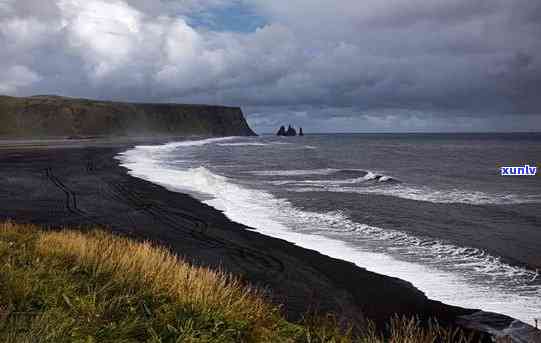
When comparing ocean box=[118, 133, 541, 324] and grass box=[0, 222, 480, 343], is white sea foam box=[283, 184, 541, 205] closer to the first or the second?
ocean box=[118, 133, 541, 324]

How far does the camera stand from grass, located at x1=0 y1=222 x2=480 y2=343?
4.14 metres

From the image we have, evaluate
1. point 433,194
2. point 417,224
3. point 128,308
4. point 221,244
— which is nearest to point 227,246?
point 221,244

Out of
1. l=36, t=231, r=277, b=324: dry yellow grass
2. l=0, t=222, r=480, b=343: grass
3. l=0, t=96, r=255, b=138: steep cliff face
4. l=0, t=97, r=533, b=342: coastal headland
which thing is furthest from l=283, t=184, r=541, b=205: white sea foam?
l=0, t=96, r=255, b=138: steep cliff face

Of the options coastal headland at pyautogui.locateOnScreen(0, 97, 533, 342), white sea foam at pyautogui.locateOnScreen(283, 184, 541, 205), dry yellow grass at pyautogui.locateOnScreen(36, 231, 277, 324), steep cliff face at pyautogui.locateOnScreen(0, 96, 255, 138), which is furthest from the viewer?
steep cliff face at pyautogui.locateOnScreen(0, 96, 255, 138)

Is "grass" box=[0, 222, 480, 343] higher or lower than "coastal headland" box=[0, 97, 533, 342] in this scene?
higher

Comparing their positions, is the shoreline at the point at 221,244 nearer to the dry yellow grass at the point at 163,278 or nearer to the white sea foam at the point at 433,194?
the dry yellow grass at the point at 163,278

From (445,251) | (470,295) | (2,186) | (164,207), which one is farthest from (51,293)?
(2,186)

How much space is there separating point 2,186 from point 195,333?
21828mm

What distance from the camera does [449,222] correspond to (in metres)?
15.7

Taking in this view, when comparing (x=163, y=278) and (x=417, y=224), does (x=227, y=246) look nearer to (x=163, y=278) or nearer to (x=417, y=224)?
(x=163, y=278)

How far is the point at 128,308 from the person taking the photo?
4.77 m

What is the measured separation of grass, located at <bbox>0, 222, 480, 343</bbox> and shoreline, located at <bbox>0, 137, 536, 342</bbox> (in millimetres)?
818

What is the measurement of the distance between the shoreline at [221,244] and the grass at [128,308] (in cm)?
82

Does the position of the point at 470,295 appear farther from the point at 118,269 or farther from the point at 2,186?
the point at 2,186
